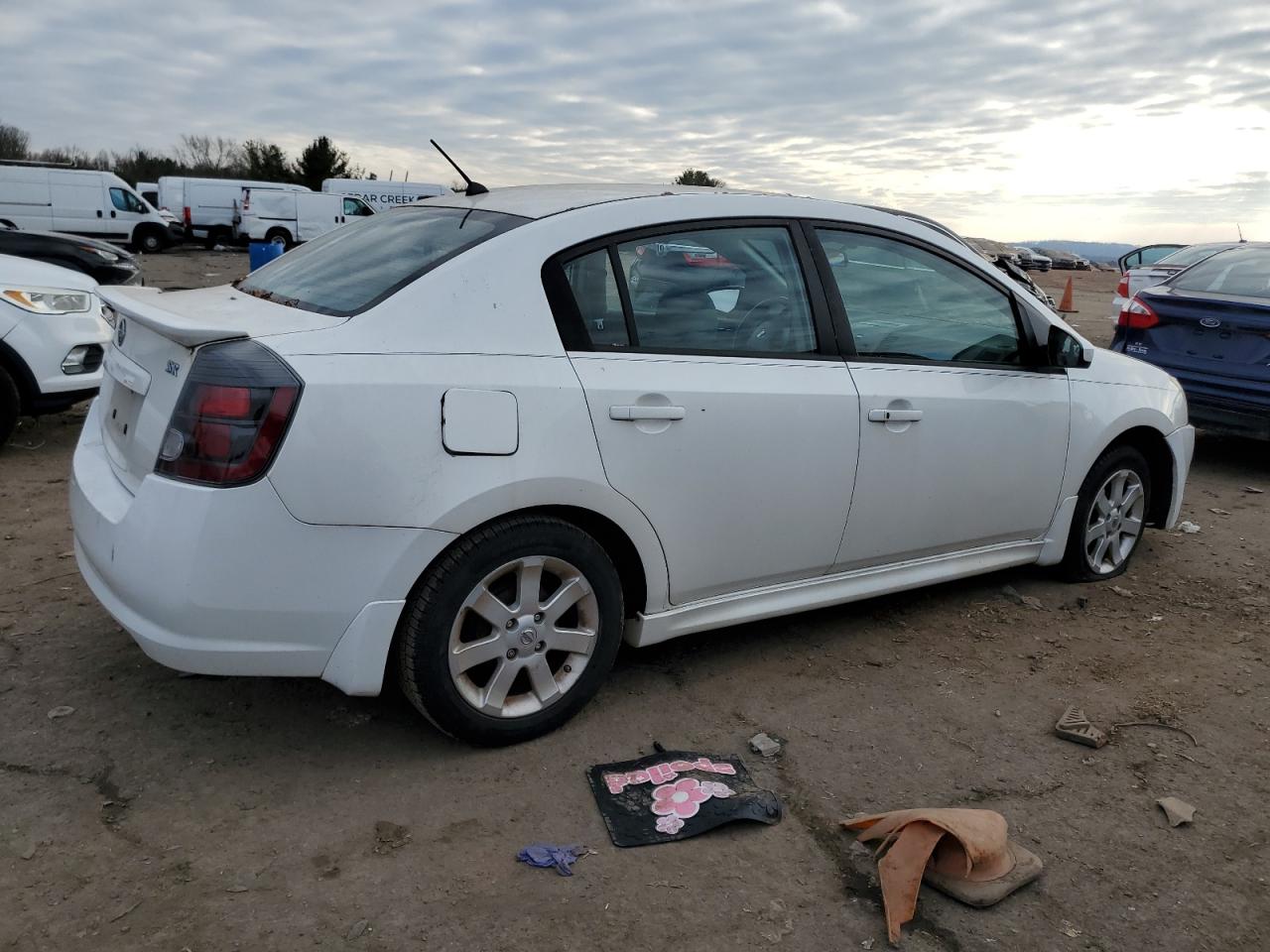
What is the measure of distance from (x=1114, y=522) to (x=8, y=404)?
618 cm

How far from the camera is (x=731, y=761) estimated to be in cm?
319

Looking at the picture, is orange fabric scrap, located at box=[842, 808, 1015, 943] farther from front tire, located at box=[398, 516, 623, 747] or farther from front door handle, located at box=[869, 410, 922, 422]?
front door handle, located at box=[869, 410, 922, 422]

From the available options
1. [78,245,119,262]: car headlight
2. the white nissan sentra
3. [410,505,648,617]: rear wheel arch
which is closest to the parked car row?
[78,245,119,262]: car headlight

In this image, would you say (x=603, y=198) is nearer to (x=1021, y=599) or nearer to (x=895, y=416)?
(x=895, y=416)

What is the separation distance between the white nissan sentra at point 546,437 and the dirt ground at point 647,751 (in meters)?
0.31

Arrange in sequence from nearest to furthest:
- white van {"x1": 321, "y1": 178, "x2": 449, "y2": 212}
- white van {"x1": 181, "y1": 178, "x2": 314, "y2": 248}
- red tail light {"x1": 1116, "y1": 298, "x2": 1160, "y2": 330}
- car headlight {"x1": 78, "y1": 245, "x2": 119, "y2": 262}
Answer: red tail light {"x1": 1116, "y1": 298, "x2": 1160, "y2": 330} → car headlight {"x1": 78, "y1": 245, "x2": 119, "y2": 262} → white van {"x1": 181, "y1": 178, "x2": 314, "y2": 248} → white van {"x1": 321, "y1": 178, "x2": 449, "y2": 212}

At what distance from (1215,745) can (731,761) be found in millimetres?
1622

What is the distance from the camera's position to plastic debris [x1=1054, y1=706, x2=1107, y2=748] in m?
3.41

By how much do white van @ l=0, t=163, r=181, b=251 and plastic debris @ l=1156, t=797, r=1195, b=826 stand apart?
1133 inches

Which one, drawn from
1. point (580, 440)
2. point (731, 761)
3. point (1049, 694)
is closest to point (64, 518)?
point (580, 440)

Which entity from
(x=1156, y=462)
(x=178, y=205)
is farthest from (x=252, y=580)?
(x=178, y=205)

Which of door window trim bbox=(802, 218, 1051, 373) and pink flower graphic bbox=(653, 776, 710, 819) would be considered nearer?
pink flower graphic bbox=(653, 776, 710, 819)

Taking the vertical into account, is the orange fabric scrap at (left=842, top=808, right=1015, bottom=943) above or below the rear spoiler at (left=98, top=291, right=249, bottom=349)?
below

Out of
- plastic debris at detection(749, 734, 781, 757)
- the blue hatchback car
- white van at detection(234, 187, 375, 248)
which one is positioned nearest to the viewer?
plastic debris at detection(749, 734, 781, 757)
